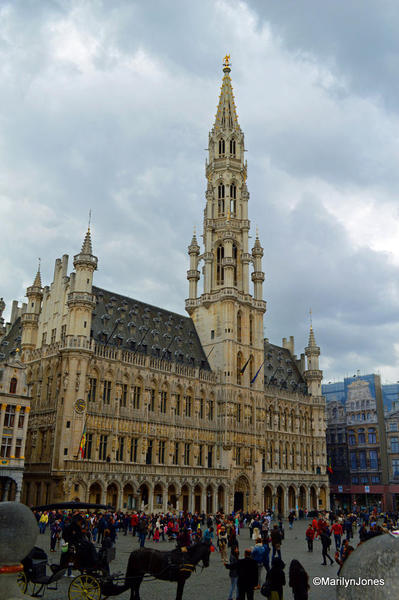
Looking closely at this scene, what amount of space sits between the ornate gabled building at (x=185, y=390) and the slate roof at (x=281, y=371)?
36 cm

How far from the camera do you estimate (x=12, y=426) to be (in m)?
45.8

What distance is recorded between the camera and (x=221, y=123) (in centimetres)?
8750

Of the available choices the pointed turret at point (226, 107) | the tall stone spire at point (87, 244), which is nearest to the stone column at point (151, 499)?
the tall stone spire at point (87, 244)

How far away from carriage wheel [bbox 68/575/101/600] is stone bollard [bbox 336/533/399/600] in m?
10.8

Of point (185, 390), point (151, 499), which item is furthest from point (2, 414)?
point (185, 390)

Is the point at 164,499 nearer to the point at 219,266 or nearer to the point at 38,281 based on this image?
the point at 38,281

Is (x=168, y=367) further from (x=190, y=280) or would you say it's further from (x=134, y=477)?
(x=190, y=280)

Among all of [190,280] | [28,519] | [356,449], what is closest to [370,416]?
[356,449]

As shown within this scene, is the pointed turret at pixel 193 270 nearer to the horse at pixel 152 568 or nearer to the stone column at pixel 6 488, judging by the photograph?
the stone column at pixel 6 488

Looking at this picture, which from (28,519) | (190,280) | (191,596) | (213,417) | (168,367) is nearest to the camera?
(28,519)

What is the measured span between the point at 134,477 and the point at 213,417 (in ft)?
53.9

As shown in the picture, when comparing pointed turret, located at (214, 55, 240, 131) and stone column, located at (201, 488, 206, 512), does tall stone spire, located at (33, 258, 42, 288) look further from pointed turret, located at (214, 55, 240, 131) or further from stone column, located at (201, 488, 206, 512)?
pointed turret, located at (214, 55, 240, 131)

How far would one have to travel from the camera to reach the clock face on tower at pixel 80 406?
168ft

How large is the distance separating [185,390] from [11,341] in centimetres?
2290
